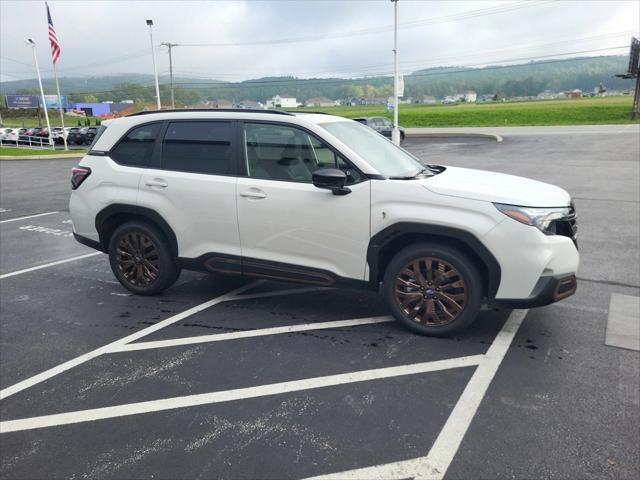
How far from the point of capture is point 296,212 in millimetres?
4465

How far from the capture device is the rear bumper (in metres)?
3.88

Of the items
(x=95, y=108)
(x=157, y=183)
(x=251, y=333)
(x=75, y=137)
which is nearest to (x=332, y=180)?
(x=251, y=333)

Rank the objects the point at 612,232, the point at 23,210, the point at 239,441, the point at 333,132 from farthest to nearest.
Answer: the point at 23,210, the point at 612,232, the point at 333,132, the point at 239,441

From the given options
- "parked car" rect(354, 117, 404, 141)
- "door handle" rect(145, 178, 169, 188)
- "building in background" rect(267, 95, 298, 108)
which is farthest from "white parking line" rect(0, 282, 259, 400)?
"parked car" rect(354, 117, 404, 141)

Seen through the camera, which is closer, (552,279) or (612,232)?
(552,279)

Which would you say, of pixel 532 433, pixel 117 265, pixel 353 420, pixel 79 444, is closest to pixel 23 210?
pixel 117 265

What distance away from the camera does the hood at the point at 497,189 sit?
399cm

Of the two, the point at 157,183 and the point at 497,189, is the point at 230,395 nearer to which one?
the point at 157,183

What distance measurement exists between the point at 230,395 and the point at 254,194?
1.87 meters

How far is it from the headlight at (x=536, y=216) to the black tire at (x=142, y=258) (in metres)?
3.25

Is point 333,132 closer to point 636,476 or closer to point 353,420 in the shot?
point 353,420

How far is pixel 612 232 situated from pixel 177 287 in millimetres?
6558

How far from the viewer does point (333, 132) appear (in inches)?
182

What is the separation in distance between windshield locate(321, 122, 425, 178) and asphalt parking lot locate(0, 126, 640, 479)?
4.58ft
